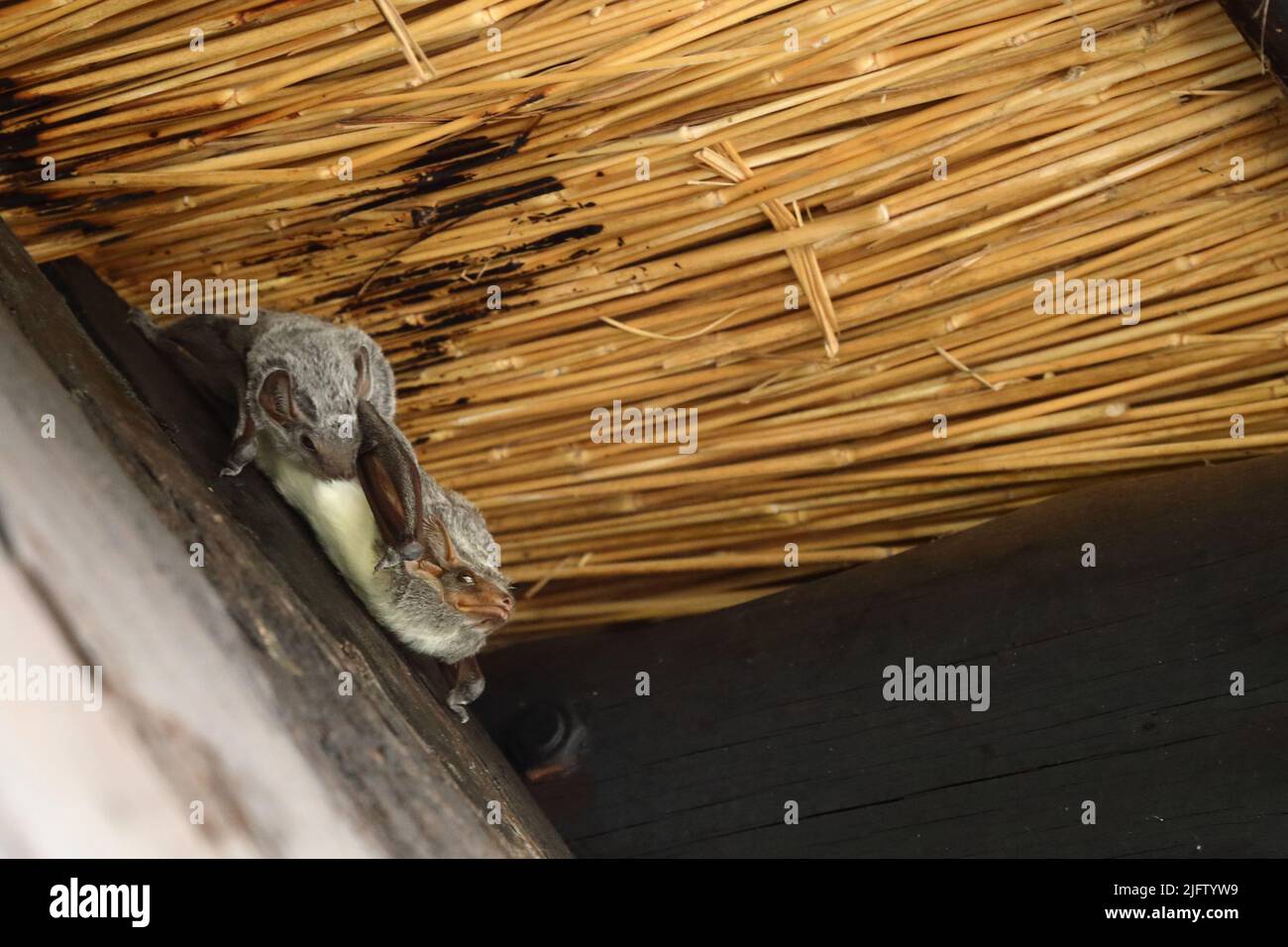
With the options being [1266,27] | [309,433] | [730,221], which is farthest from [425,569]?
[1266,27]

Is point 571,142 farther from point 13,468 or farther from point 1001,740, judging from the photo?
point 1001,740

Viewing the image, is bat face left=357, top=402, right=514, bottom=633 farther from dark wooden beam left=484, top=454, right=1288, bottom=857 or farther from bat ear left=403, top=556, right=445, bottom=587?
dark wooden beam left=484, top=454, right=1288, bottom=857

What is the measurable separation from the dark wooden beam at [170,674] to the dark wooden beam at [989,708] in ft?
2.44

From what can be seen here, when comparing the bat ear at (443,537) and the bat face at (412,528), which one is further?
the bat ear at (443,537)

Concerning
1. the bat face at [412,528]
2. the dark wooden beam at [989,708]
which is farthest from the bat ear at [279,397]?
the dark wooden beam at [989,708]

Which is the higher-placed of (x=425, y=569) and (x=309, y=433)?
(x=309, y=433)

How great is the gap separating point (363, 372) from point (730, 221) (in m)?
0.69

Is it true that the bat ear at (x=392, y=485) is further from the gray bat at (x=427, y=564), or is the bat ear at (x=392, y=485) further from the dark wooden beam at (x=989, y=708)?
the dark wooden beam at (x=989, y=708)

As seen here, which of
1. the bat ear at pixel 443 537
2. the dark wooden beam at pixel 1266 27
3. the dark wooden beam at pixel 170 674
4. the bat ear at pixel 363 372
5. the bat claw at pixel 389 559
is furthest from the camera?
the bat ear at pixel 363 372

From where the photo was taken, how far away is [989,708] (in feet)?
6.59

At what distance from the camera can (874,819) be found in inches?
79.7

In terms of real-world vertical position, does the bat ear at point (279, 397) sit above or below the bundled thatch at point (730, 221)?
below

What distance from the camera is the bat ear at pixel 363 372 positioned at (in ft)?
6.35

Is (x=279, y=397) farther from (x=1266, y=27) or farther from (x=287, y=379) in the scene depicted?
(x=1266, y=27)
